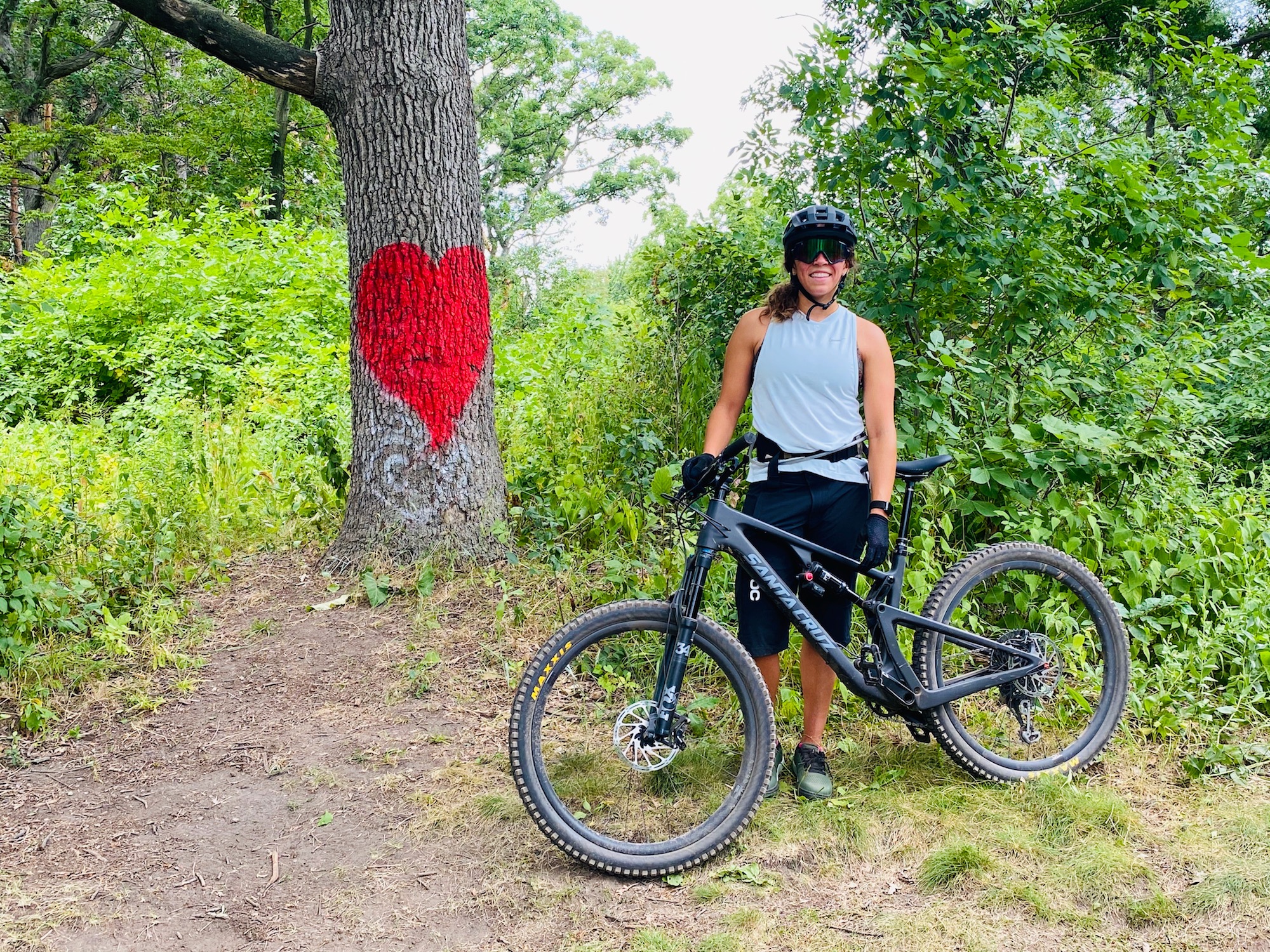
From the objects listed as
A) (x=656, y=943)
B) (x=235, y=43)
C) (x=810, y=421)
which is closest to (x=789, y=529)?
(x=810, y=421)

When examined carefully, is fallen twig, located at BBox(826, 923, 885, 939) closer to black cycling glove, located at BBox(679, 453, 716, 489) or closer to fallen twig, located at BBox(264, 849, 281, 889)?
black cycling glove, located at BBox(679, 453, 716, 489)

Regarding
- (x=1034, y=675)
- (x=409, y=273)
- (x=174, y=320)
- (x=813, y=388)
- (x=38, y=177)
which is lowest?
(x=1034, y=675)

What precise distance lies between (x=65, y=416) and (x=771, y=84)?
311 inches

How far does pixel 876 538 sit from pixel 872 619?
427 millimetres

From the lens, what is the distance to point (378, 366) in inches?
208

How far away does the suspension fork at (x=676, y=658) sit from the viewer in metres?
3.18

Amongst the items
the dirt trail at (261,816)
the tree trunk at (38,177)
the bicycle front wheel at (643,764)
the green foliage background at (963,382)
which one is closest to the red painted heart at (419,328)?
the green foliage background at (963,382)

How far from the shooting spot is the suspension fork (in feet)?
10.4

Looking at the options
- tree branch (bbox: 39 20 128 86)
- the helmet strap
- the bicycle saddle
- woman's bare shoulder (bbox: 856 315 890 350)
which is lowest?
the bicycle saddle

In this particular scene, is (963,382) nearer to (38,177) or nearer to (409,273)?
(409,273)

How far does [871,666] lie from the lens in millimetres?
3561

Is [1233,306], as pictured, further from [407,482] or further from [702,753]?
[407,482]

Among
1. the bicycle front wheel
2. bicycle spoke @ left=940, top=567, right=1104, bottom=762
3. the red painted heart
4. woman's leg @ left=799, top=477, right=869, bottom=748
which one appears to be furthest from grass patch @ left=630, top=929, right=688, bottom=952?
the red painted heart

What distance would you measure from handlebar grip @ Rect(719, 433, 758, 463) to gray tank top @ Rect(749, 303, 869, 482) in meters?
0.11
